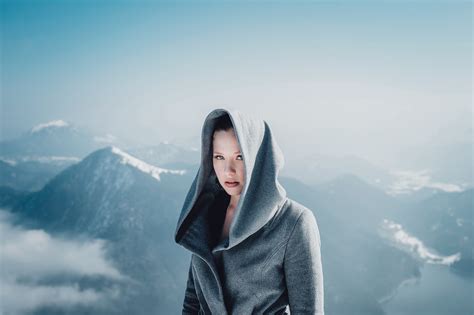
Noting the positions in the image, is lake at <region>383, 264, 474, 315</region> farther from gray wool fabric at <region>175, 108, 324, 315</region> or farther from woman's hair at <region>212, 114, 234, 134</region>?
woman's hair at <region>212, 114, 234, 134</region>

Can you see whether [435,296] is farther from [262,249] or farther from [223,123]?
[223,123]

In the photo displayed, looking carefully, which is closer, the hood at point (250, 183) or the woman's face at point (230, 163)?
the hood at point (250, 183)

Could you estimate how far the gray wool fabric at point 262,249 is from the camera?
88.7 inches

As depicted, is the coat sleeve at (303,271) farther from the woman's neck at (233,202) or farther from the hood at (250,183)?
the woman's neck at (233,202)

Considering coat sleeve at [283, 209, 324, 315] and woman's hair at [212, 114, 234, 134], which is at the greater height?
woman's hair at [212, 114, 234, 134]

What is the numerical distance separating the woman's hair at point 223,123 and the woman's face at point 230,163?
4 cm

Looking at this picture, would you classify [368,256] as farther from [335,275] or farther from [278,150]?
[278,150]

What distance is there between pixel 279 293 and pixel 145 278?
199436 mm

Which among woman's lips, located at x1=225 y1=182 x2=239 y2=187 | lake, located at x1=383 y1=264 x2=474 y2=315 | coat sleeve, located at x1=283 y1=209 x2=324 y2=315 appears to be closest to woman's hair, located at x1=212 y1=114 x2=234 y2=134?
woman's lips, located at x1=225 y1=182 x2=239 y2=187

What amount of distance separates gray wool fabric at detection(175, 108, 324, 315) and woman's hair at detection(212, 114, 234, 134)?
1.9 inches

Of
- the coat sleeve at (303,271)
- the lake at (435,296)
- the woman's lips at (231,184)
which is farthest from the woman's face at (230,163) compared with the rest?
the lake at (435,296)

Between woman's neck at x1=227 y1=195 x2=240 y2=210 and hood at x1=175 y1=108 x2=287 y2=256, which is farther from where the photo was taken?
woman's neck at x1=227 y1=195 x2=240 y2=210

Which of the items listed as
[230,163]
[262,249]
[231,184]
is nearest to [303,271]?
[262,249]

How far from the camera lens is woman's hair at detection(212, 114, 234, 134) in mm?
2623
